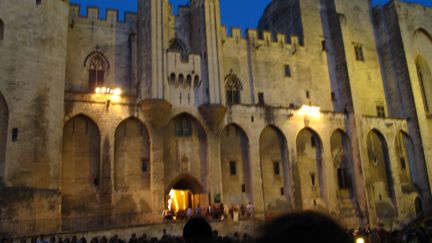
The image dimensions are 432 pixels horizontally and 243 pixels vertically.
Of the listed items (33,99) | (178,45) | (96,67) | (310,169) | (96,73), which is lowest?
(310,169)

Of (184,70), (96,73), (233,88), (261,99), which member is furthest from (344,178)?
(96,73)

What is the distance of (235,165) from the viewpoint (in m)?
28.1

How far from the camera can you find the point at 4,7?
21.9 m

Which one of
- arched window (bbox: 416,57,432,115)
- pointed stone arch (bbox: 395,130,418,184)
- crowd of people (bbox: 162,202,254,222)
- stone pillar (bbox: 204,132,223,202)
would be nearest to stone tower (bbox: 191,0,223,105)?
stone pillar (bbox: 204,132,223,202)

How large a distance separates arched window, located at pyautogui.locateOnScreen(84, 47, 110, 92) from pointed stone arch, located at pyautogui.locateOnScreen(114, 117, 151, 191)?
3.68 metres

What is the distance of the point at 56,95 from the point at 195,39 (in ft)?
36.2

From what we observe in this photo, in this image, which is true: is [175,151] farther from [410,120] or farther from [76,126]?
[410,120]

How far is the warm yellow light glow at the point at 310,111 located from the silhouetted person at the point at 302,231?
29410 mm

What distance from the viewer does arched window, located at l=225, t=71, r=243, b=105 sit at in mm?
30453

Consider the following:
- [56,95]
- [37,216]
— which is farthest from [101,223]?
[56,95]

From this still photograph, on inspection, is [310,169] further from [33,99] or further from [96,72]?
[33,99]

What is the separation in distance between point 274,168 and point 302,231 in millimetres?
28434

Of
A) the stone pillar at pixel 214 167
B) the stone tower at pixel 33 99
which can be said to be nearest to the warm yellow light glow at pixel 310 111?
the stone pillar at pixel 214 167

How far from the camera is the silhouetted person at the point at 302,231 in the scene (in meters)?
1.30
